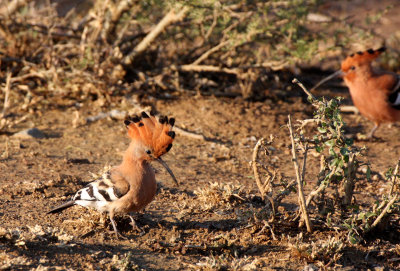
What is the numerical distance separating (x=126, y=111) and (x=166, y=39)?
4.33ft

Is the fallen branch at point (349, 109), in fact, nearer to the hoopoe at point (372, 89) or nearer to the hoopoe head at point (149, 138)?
the hoopoe at point (372, 89)

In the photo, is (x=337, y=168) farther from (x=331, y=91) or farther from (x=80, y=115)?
(x=331, y=91)

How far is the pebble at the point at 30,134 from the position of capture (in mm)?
5668

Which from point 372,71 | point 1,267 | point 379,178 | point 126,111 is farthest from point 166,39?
point 1,267

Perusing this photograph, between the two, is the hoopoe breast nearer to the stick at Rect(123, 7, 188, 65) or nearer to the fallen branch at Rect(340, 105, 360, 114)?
the fallen branch at Rect(340, 105, 360, 114)

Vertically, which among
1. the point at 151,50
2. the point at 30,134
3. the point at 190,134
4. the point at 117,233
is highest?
the point at 151,50

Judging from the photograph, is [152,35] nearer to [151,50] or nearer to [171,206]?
[151,50]

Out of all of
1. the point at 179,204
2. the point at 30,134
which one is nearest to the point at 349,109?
the point at 179,204

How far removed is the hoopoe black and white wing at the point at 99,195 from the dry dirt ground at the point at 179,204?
0.43 ft

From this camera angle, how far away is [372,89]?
21.5ft

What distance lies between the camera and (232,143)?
5926 millimetres

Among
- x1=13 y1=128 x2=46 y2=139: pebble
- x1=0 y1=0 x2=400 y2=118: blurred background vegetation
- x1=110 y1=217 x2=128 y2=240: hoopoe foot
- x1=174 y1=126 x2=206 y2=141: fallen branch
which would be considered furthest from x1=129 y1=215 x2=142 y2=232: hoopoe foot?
x1=0 y1=0 x2=400 y2=118: blurred background vegetation

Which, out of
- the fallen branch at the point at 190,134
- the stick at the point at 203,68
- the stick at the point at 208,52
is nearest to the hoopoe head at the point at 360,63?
the stick at the point at 203,68

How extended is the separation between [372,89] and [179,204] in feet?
11.1
